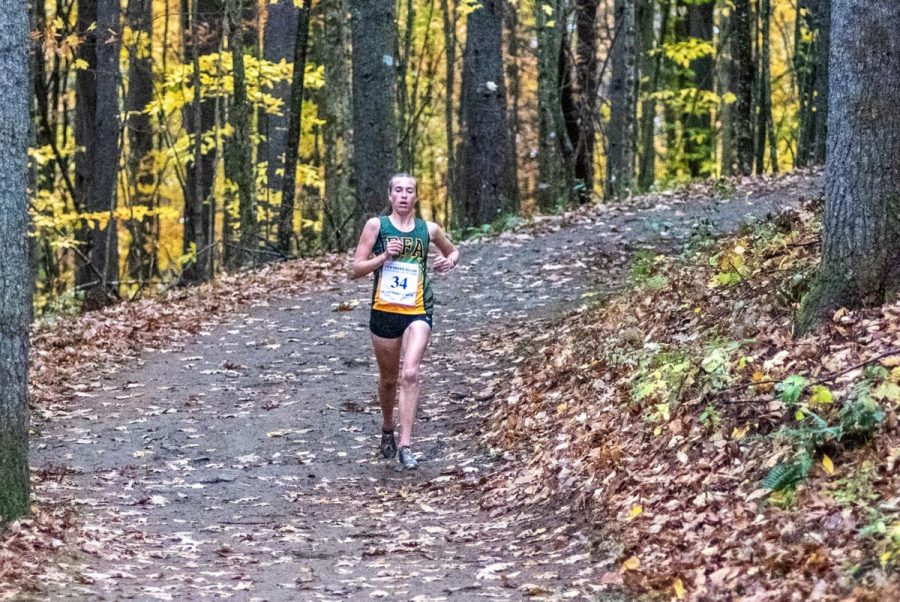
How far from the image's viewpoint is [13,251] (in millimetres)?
6176

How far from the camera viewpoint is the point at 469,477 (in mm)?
8445

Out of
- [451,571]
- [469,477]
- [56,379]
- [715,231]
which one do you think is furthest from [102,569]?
[715,231]

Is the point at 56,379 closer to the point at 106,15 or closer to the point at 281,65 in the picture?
the point at 281,65

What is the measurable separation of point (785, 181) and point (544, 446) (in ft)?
36.9

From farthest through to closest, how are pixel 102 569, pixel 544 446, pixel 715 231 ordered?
pixel 715 231 < pixel 544 446 < pixel 102 569

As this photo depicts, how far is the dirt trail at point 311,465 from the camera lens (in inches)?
241

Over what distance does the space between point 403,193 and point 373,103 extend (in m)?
9.01

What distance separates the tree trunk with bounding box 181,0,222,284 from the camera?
64.7 ft

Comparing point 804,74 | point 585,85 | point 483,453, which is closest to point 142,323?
point 483,453

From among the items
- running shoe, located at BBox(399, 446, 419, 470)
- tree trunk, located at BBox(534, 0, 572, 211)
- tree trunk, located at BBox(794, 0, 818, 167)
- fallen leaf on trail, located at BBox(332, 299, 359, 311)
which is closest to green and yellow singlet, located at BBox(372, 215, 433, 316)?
running shoe, located at BBox(399, 446, 419, 470)

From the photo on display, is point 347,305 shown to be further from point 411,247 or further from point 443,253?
point 411,247

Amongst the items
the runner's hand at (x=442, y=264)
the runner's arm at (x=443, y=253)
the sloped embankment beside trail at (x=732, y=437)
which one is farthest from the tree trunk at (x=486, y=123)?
the runner's hand at (x=442, y=264)

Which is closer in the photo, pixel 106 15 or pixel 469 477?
pixel 469 477

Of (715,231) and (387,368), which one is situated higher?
(715,231)
